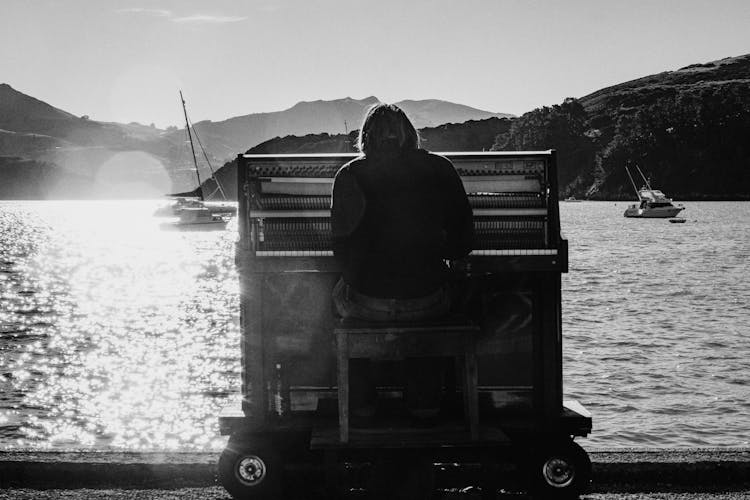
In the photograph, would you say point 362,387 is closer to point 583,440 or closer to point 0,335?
point 583,440

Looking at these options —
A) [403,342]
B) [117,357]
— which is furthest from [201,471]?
[117,357]

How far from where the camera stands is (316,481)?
6.16m

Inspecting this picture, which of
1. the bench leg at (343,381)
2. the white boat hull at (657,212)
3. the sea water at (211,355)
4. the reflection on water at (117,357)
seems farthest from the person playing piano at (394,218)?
the white boat hull at (657,212)

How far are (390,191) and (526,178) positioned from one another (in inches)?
45.5

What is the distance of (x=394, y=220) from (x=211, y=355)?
23.3 meters

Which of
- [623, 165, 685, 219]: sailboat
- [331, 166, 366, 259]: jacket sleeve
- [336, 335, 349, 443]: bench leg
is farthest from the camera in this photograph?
[623, 165, 685, 219]: sailboat

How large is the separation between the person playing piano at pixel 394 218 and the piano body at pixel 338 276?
579mm

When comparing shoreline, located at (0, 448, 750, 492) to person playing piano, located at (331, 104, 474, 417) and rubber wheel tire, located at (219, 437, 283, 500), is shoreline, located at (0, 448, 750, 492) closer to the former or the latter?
rubber wheel tire, located at (219, 437, 283, 500)

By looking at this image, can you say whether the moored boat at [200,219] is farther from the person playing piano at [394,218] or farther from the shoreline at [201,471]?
the person playing piano at [394,218]

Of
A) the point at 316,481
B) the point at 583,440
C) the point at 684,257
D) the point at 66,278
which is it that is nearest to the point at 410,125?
the point at 316,481

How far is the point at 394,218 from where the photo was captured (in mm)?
5621

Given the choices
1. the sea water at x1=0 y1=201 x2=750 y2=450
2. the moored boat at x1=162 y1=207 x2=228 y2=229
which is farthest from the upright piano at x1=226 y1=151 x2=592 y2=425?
the moored boat at x1=162 y1=207 x2=228 y2=229

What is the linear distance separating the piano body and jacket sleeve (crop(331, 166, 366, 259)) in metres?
0.58

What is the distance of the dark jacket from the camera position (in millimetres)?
5613
